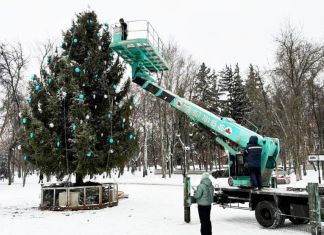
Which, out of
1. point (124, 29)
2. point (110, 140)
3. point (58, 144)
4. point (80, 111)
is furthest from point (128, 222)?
point (124, 29)

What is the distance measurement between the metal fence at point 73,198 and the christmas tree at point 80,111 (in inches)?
33.6

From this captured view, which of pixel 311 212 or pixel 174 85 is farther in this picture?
pixel 174 85

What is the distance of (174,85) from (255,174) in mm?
30384

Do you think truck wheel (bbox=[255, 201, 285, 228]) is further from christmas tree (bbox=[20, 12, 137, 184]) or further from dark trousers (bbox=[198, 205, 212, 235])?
christmas tree (bbox=[20, 12, 137, 184])

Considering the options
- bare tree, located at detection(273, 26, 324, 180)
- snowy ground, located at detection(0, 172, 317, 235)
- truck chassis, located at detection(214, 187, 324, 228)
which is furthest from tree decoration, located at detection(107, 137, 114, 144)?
bare tree, located at detection(273, 26, 324, 180)

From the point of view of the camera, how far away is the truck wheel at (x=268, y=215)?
9852 millimetres

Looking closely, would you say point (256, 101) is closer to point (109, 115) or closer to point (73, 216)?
point (109, 115)

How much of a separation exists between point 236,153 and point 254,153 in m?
1.47

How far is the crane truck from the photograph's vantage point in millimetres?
9905

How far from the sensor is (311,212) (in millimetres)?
7773

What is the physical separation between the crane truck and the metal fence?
5.25 m

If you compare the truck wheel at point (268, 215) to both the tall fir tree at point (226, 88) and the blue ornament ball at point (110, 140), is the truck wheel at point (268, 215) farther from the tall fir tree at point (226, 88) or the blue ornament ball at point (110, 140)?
the tall fir tree at point (226, 88)

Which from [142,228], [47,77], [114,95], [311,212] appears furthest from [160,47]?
[311,212]

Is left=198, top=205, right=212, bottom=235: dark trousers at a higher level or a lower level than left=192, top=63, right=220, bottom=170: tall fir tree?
lower
